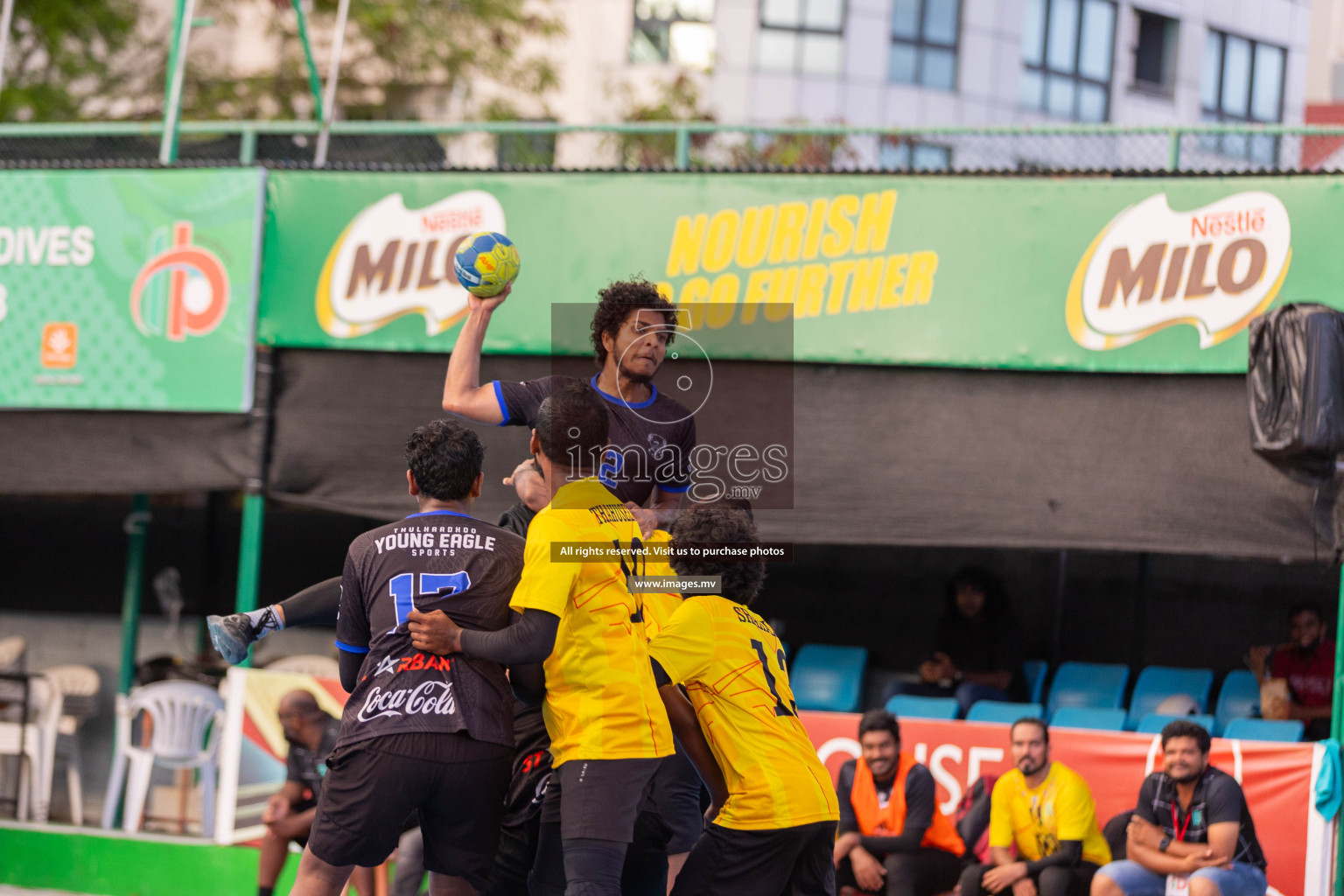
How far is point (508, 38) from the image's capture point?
21344 millimetres

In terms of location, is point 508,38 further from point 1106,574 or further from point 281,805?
point 281,805

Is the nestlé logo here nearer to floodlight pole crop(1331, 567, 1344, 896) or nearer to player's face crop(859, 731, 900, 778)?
floodlight pole crop(1331, 567, 1344, 896)

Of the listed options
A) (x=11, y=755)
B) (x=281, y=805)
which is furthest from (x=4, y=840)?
(x=281, y=805)

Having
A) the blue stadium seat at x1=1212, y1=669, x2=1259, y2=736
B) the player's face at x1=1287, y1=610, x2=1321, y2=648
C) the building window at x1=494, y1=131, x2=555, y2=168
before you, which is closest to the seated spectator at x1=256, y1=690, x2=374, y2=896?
the building window at x1=494, y1=131, x2=555, y2=168

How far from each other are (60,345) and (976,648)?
6.79 meters

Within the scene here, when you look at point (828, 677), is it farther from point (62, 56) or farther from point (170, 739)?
point (62, 56)

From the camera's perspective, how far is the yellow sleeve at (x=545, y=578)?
14.9 ft

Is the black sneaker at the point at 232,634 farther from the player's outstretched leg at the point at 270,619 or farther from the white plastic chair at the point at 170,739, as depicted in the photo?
the white plastic chair at the point at 170,739

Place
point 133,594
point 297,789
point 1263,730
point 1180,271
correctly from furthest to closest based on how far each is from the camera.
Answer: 1. point 133,594
2. point 1263,730
3. point 1180,271
4. point 297,789

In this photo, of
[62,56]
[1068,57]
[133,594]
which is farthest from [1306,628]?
[1068,57]

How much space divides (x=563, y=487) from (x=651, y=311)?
Answer: 98cm

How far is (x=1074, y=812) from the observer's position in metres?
7.93

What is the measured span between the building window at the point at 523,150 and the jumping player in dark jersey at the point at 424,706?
203 inches

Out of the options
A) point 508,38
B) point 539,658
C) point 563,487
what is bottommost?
point 539,658
